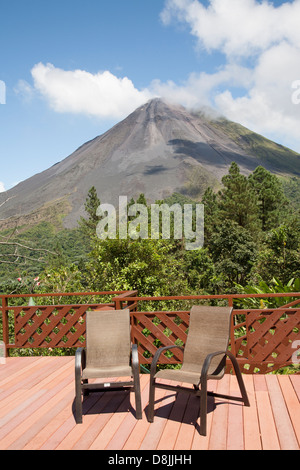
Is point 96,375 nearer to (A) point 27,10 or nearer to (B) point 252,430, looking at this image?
(B) point 252,430

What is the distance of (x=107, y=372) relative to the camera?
3.18 m

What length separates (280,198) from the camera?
37031 mm

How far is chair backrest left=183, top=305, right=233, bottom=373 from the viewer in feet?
11.0

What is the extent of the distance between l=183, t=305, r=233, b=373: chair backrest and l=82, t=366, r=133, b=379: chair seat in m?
0.54

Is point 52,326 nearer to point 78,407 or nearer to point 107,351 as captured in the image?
point 107,351

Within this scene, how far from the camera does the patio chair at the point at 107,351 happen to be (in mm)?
3193

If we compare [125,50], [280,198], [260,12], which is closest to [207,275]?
[280,198]

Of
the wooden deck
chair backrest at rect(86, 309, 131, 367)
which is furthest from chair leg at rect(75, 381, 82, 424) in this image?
chair backrest at rect(86, 309, 131, 367)

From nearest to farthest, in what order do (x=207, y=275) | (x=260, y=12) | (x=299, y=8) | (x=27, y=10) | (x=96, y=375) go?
(x=96, y=375) < (x=27, y=10) < (x=299, y=8) < (x=260, y=12) < (x=207, y=275)

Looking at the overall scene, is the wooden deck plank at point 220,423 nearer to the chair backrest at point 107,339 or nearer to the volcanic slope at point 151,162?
the chair backrest at point 107,339

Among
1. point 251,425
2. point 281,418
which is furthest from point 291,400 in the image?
point 251,425

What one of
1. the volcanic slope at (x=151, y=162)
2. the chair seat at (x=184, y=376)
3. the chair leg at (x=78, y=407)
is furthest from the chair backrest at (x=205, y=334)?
the volcanic slope at (x=151, y=162)

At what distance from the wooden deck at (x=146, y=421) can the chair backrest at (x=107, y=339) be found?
0.31m
